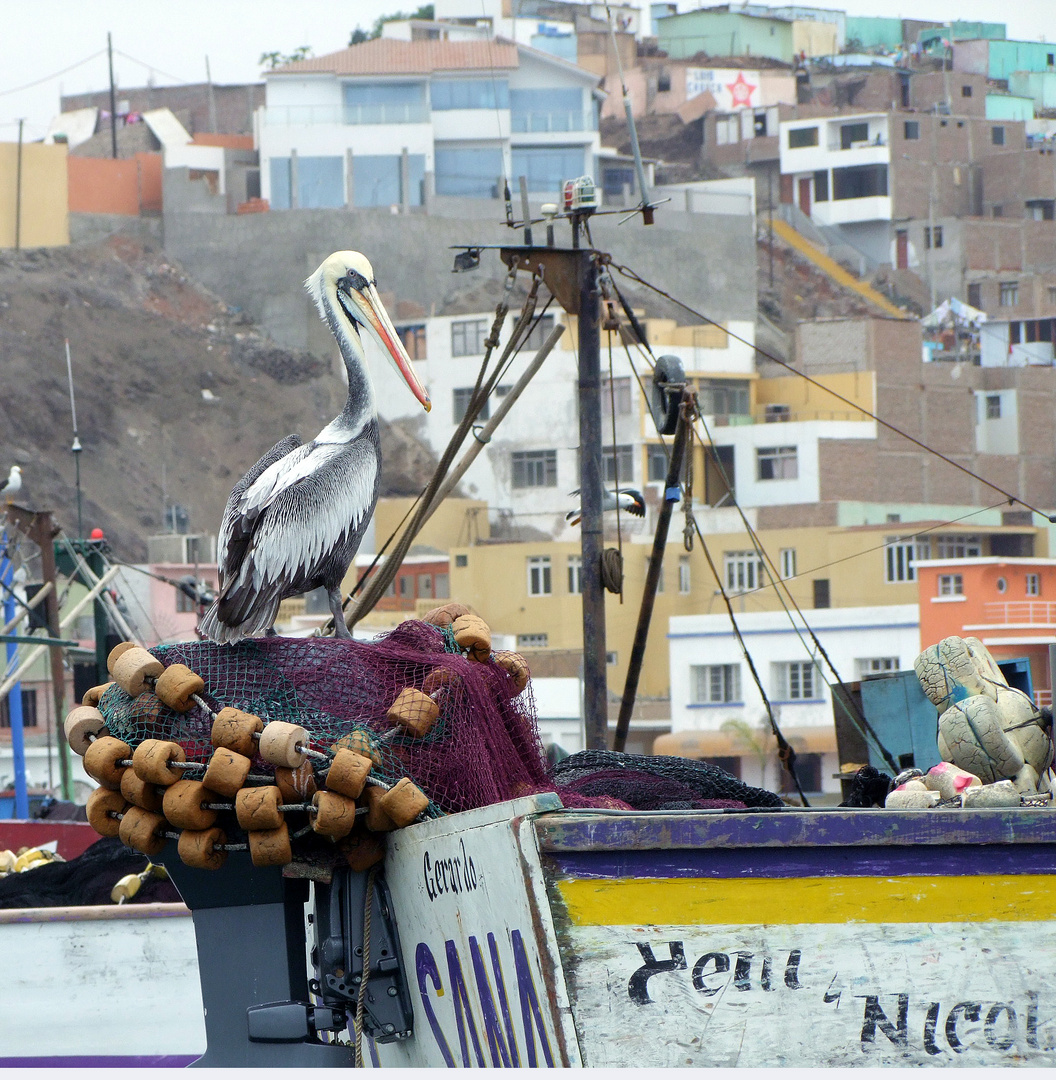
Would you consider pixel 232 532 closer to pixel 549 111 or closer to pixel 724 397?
pixel 724 397

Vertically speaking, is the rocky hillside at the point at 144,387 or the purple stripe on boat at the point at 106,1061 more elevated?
the rocky hillside at the point at 144,387

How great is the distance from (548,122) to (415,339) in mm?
15046

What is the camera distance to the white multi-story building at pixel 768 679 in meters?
42.5

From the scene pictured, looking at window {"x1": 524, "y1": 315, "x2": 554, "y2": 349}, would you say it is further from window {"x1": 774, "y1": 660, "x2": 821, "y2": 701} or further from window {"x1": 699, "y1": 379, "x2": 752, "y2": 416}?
window {"x1": 774, "y1": 660, "x2": 821, "y2": 701}

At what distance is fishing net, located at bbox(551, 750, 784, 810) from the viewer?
7.05 m

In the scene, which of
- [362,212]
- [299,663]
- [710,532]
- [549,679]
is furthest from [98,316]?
[299,663]

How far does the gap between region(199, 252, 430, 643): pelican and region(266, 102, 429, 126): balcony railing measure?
65.1 meters

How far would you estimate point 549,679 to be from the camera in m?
44.2

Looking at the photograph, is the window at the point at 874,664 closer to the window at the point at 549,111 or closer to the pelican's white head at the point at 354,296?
the window at the point at 549,111

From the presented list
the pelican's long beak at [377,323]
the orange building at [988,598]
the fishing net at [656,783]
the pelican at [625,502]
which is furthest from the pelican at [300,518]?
the orange building at [988,598]

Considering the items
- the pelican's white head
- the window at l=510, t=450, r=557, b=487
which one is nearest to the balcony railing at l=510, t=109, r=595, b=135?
the window at l=510, t=450, r=557, b=487

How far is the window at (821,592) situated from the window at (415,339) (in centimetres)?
1778

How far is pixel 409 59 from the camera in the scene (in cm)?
7125

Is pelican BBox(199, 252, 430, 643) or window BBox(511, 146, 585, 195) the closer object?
pelican BBox(199, 252, 430, 643)
